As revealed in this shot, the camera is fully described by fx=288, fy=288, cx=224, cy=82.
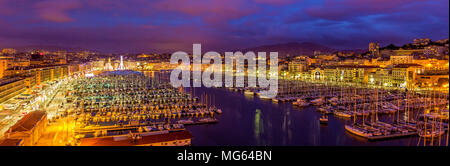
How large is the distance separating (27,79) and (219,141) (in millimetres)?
10645

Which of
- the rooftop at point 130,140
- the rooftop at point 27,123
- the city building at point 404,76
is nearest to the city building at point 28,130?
the rooftop at point 27,123

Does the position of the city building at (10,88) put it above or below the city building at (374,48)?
below

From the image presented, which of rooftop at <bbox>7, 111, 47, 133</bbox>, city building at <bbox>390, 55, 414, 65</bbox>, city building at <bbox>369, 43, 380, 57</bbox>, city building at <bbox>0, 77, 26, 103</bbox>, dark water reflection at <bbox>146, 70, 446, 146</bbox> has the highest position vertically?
city building at <bbox>369, 43, 380, 57</bbox>

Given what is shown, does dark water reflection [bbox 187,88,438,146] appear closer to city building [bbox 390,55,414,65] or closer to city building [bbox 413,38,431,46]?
city building [bbox 390,55,414,65]

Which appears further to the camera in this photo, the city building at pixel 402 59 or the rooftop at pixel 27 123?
the city building at pixel 402 59

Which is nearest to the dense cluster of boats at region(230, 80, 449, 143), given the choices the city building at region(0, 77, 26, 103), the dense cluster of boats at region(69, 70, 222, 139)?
the dense cluster of boats at region(69, 70, 222, 139)

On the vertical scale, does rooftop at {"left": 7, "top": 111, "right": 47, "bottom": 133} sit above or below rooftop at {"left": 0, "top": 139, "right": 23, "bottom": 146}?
above

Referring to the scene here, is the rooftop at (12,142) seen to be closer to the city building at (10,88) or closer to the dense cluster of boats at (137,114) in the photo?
the dense cluster of boats at (137,114)

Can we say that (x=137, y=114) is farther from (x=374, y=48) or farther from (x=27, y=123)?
(x=374, y=48)

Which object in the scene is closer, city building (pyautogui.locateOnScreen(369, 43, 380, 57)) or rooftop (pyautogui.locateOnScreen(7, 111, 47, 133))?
rooftop (pyautogui.locateOnScreen(7, 111, 47, 133))

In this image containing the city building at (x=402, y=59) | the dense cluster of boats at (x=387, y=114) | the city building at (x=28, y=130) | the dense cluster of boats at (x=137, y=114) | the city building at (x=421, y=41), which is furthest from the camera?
the city building at (x=421, y=41)

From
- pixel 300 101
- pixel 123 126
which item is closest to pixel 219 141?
pixel 123 126

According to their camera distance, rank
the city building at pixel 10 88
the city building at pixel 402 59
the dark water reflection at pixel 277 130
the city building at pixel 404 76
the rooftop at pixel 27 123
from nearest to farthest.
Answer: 1. the rooftop at pixel 27 123
2. the dark water reflection at pixel 277 130
3. the city building at pixel 10 88
4. the city building at pixel 404 76
5. the city building at pixel 402 59

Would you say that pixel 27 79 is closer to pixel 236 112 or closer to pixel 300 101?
pixel 236 112
